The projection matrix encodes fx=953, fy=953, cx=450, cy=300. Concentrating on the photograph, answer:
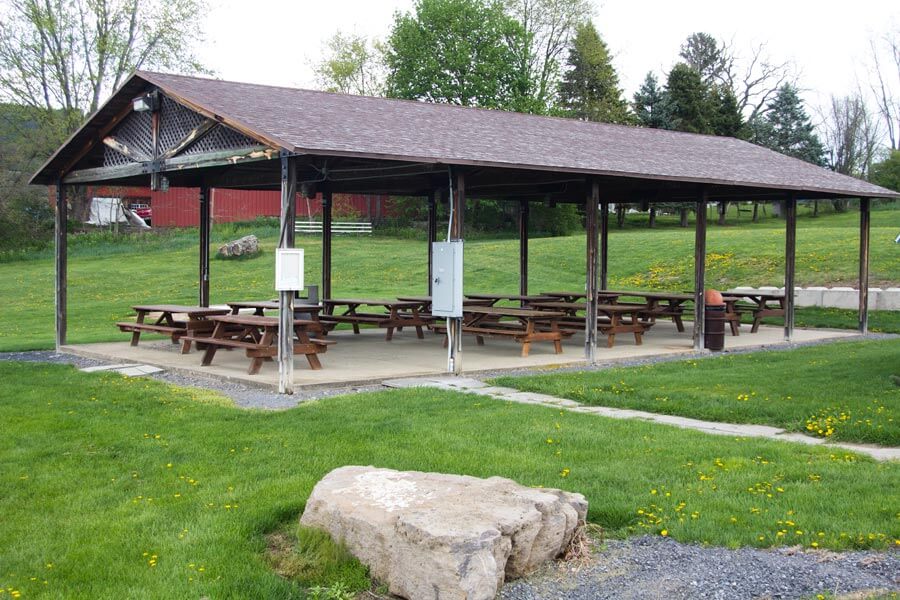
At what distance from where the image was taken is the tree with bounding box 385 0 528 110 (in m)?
42.7

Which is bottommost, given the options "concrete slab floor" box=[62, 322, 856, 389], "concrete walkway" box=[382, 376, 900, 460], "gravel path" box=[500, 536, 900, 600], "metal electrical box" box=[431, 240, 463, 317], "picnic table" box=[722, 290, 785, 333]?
"gravel path" box=[500, 536, 900, 600]

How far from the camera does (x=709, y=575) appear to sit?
14.8 ft

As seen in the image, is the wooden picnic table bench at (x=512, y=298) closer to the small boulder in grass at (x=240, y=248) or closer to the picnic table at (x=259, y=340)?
the picnic table at (x=259, y=340)

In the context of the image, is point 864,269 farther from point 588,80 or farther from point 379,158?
point 588,80

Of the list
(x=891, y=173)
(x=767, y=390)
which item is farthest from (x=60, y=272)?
(x=891, y=173)

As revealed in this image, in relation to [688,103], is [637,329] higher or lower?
lower

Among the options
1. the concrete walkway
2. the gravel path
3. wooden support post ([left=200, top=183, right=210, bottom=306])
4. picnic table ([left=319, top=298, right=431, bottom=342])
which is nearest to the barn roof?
wooden support post ([left=200, top=183, right=210, bottom=306])

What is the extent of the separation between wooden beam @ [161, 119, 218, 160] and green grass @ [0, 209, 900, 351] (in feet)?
19.5

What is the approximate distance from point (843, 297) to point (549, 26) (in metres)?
32.7

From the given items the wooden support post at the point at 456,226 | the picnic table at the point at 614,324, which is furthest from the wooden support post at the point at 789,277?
the wooden support post at the point at 456,226

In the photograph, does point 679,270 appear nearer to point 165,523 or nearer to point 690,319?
point 690,319

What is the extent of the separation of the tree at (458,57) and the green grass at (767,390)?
31.5m

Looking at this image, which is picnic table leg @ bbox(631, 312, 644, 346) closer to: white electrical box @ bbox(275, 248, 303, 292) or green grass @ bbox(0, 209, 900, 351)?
green grass @ bbox(0, 209, 900, 351)

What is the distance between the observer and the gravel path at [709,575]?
4348 millimetres
